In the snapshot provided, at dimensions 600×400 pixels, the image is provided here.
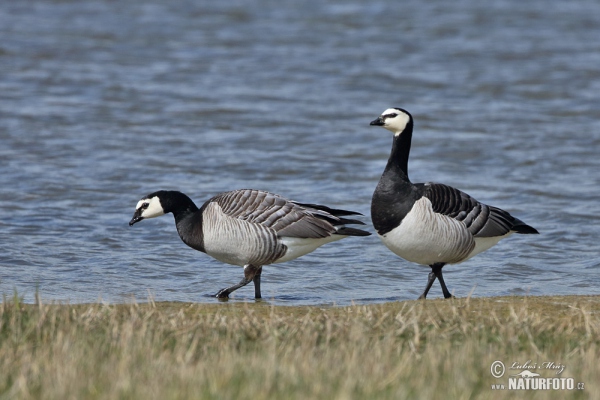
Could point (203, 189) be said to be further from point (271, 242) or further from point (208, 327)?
point (208, 327)

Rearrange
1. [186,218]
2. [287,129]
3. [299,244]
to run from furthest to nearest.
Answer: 1. [287,129]
2. [186,218]
3. [299,244]

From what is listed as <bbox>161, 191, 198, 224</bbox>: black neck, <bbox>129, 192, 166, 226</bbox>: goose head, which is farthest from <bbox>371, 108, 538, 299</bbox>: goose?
<bbox>129, 192, 166, 226</bbox>: goose head

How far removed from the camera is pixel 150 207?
9.34 metres

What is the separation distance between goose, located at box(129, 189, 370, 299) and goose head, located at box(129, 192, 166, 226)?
0.25m

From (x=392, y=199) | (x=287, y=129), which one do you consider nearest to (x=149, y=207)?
(x=392, y=199)

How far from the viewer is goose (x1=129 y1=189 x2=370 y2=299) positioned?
349 inches

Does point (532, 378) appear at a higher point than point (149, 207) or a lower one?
lower

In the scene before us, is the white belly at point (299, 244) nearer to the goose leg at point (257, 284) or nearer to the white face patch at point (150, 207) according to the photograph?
the goose leg at point (257, 284)

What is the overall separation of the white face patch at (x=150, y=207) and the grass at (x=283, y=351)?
7.56 feet

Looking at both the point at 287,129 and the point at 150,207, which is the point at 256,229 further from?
the point at 287,129

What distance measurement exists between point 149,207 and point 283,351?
155 inches

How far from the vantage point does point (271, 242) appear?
8.91 metres

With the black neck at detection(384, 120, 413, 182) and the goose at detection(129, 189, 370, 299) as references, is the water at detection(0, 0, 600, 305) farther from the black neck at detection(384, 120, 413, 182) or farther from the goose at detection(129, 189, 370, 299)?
the black neck at detection(384, 120, 413, 182)

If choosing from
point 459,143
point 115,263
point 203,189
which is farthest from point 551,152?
point 115,263
